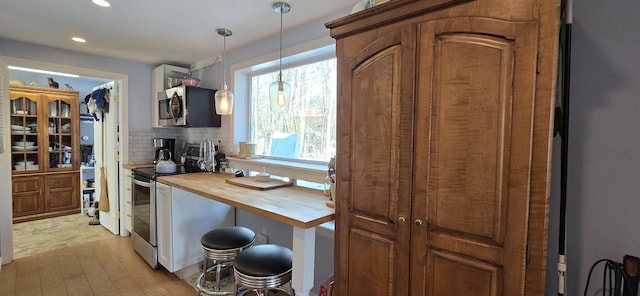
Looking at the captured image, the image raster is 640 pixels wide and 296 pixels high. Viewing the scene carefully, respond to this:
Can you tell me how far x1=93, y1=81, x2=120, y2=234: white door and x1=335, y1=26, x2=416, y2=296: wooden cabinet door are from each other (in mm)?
3464

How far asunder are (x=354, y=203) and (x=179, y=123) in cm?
255

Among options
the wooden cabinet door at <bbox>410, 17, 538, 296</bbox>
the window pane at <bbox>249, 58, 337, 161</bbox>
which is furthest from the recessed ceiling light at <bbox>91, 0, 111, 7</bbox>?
the wooden cabinet door at <bbox>410, 17, 538, 296</bbox>

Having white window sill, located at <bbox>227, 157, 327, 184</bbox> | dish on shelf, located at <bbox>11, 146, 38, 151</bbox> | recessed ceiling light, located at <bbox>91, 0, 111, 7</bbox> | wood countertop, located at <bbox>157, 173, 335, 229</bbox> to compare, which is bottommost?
wood countertop, located at <bbox>157, 173, 335, 229</bbox>

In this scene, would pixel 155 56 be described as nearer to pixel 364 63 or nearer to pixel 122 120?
pixel 122 120

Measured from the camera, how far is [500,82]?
0.94m

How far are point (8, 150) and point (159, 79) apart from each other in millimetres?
1563

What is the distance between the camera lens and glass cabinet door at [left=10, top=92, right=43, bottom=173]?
4.11 m

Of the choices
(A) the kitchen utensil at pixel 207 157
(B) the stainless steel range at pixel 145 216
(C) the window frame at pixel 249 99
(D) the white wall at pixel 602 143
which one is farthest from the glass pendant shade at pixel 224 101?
(D) the white wall at pixel 602 143

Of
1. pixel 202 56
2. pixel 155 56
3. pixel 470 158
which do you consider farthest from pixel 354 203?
pixel 155 56

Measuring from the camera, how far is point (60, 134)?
4.51 m

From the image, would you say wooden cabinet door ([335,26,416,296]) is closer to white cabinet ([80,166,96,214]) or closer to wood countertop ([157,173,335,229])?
wood countertop ([157,173,335,229])

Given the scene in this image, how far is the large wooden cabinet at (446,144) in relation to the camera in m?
0.90

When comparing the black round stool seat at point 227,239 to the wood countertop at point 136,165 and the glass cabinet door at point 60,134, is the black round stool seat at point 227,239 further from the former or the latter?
the glass cabinet door at point 60,134

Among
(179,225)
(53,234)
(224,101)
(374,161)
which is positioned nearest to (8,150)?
(53,234)
